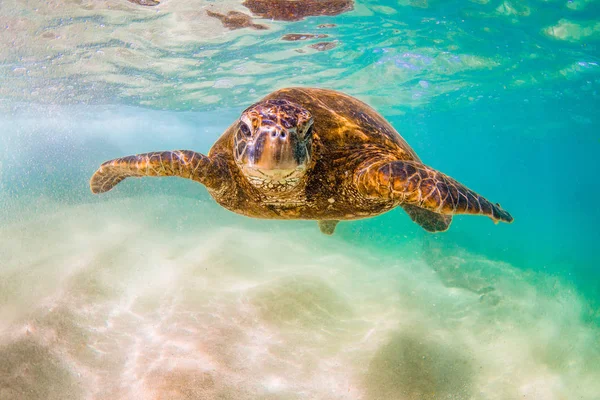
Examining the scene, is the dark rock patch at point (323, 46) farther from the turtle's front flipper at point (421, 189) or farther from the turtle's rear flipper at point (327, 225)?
the turtle's front flipper at point (421, 189)

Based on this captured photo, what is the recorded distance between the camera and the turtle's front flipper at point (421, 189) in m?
3.39

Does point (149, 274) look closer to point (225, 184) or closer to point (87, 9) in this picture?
point (225, 184)

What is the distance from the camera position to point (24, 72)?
770 inches

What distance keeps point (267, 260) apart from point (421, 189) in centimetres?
863

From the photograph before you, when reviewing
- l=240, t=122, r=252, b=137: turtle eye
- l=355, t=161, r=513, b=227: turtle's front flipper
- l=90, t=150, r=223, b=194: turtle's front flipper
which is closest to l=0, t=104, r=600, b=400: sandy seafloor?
l=90, t=150, r=223, b=194: turtle's front flipper

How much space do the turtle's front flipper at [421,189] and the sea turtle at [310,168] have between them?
1cm


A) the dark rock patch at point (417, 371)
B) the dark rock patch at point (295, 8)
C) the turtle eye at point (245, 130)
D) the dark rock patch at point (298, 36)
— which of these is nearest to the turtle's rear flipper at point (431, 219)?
the dark rock patch at point (417, 371)

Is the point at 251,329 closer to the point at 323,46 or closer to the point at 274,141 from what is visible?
the point at 274,141

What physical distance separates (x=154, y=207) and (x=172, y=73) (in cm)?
863

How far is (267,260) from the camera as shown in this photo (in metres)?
11.4

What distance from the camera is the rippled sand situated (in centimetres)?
480

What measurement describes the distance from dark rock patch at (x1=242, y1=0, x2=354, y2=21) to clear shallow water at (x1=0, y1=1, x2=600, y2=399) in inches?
33.0

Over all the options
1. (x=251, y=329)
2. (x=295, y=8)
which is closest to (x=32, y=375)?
(x=251, y=329)

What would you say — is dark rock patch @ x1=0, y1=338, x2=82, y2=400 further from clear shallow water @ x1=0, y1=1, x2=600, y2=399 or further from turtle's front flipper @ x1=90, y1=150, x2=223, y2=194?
turtle's front flipper @ x1=90, y1=150, x2=223, y2=194
